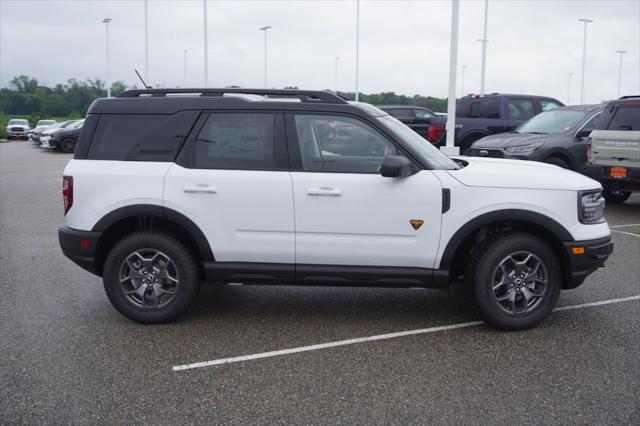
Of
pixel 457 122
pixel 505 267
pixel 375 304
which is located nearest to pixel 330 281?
pixel 375 304

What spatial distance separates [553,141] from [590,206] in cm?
809

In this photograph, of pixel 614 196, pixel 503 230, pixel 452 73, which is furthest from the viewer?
pixel 452 73

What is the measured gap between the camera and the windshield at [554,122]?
13.7 meters

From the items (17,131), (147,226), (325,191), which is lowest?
(147,226)

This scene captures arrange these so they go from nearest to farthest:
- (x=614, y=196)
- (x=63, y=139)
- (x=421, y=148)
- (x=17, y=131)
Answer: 1. (x=421, y=148)
2. (x=614, y=196)
3. (x=63, y=139)
4. (x=17, y=131)

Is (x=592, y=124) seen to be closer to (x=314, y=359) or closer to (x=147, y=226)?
(x=147, y=226)

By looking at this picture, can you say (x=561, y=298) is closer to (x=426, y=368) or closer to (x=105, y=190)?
(x=426, y=368)

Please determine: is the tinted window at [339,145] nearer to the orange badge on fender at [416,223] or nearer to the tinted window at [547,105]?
the orange badge on fender at [416,223]

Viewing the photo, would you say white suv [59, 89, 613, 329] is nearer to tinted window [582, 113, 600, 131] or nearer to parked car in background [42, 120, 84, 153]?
tinted window [582, 113, 600, 131]

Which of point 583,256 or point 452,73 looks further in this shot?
point 452,73

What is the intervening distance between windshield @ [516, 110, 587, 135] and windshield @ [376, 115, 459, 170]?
8.59 m

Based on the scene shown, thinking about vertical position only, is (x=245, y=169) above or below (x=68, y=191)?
above

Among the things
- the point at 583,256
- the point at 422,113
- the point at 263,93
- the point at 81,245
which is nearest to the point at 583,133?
the point at 583,256

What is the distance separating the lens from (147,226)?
5707 mm
